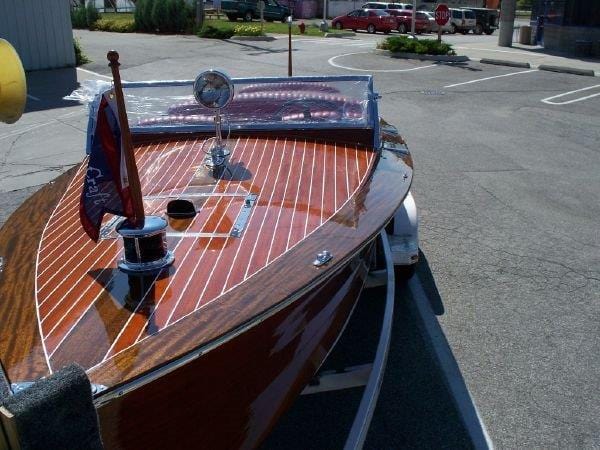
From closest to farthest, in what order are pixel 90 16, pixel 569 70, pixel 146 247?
1. pixel 146 247
2. pixel 569 70
3. pixel 90 16

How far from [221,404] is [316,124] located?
2.35 metres

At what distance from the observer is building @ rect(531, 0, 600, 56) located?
18.8 metres

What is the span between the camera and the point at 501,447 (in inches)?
114

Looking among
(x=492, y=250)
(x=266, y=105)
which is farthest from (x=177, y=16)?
(x=492, y=250)

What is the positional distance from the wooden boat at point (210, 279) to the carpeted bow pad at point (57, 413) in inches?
8.5

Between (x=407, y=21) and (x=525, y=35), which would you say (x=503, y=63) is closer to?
(x=525, y=35)

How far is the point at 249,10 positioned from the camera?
102 feet

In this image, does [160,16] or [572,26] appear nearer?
[572,26]

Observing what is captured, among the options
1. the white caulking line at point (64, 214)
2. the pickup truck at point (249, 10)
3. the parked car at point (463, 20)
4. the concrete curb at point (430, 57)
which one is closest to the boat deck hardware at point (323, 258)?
the white caulking line at point (64, 214)

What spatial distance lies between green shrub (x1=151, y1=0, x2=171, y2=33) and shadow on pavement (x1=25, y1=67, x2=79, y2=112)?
1131 cm

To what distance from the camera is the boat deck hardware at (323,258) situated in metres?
2.60

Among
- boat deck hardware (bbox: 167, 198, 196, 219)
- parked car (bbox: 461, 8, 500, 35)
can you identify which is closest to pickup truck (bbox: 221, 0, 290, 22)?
parked car (bbox: 461, 8, 500, 35)

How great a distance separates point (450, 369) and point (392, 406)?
1.60 ft

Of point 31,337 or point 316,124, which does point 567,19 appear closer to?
point 316,124
